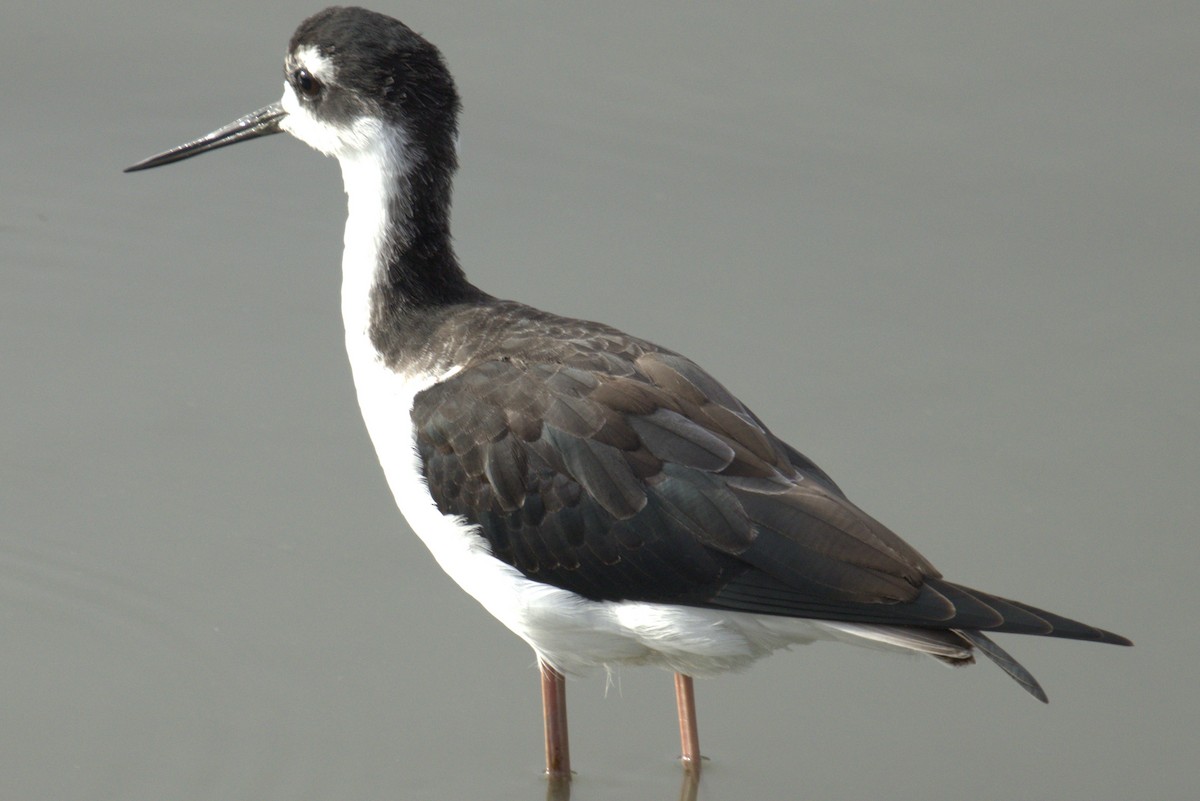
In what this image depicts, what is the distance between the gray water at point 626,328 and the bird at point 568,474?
667mm

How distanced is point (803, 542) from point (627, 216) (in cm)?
345

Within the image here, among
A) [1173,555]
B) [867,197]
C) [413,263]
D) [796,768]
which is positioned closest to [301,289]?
[413,263]

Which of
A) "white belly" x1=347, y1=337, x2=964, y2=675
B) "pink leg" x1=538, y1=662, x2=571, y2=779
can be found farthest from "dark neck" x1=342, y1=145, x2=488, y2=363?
"pink leg" x1=538, y1=662, x2=571, y2=779

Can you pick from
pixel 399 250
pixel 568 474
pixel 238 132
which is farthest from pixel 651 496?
pixel 238 132

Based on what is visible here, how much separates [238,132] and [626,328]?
1.90 metres

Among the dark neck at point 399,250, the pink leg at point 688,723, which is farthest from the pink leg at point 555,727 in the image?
the dark neck at point 399,250

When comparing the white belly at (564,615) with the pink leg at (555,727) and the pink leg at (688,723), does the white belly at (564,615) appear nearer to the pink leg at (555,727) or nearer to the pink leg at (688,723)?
the pink leg at (555,727)

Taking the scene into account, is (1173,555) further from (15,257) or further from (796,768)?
(15,257)

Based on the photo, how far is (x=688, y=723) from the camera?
5.17 metres

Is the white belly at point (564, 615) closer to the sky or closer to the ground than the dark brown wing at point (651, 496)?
closer to the ground

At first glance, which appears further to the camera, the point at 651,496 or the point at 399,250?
the point at 399,250

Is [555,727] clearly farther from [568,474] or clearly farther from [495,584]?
[568,474]

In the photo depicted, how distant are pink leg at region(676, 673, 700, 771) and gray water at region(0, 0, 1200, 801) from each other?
94mm

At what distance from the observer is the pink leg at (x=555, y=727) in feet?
16.9
